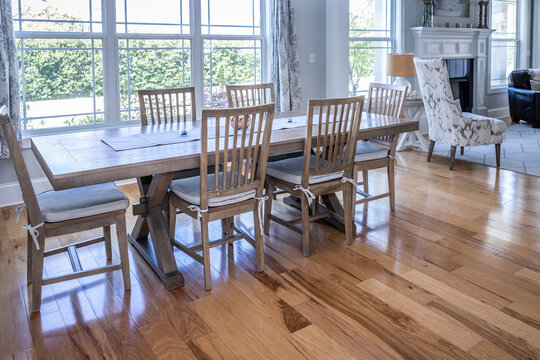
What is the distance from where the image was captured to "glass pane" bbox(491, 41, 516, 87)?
8281 millimetres

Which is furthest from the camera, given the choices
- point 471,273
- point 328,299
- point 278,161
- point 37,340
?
point 278,161

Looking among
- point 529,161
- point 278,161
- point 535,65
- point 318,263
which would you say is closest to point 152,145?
point 278,161

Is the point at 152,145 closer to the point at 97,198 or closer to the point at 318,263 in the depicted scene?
the point at 97,198

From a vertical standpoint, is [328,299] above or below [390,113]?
below

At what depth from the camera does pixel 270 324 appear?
2238mm

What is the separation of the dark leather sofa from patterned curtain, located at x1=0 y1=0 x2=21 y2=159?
6901 mm

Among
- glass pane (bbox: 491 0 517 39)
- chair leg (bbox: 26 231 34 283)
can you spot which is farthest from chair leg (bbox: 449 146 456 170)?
glass pane (bbox: 491 0 517 39)

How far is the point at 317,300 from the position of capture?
2.45 meters

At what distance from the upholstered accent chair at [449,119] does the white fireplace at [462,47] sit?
1818 millimetres

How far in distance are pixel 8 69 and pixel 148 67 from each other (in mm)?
1273

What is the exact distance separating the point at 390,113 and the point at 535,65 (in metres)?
6.37

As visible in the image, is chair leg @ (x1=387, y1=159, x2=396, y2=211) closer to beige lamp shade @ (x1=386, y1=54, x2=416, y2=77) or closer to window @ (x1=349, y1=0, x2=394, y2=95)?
beige lamp shade @ (x1=386, y1=54, x2=416, y2=77)

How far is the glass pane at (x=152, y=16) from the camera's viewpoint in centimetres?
446

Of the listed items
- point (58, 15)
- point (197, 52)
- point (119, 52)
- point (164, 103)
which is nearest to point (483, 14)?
point (197, 52)
